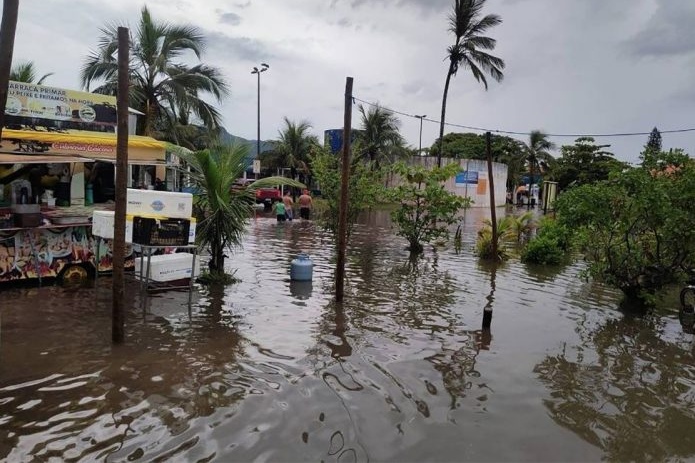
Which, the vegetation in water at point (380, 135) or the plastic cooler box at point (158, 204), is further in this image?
the vegetation in water at point (380, 135)

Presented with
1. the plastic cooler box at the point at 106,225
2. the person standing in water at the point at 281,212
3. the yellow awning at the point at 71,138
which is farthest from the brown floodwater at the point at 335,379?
the person standing in water at the point at 281,212

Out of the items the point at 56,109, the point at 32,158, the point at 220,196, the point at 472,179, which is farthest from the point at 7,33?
the point at 472,179

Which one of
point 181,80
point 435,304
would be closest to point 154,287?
point 435,304

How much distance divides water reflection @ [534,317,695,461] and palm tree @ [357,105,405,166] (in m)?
34.6

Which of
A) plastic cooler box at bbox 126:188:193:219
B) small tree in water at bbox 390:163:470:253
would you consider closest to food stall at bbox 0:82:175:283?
plastic cooler box at bbox 126:188:193:219

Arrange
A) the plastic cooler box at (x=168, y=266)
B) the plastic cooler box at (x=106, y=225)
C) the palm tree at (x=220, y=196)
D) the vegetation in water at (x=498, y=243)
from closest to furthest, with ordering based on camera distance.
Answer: the plastic cooler box at (x=106, y=225) < the plastic cooler box at (x=168, y=266) < the palm tree at (x=220, y=196) < the vegetation in water at (x=498, y=243)

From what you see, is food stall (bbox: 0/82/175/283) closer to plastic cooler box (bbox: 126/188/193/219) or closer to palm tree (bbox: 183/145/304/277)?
palm tree (bbox: 183/145/304/277)

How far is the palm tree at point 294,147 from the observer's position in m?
43.9

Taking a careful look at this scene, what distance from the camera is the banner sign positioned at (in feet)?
34.3

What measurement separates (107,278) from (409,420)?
739 centimetres

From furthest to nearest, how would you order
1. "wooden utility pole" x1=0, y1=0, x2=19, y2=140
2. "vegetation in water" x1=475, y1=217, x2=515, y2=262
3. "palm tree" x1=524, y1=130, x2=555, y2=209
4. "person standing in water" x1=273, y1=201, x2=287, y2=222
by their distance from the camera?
"palm tree" x1=524, y1=130, x2=555, y2=209, "person standing in water" x1=273, y1=201, x2=287, y2=222, "vegetation in water" x1=475, y1=217, x2=515, y2=262, "wooden utility pole" x1=0, y1=0, x2=19, y2=140

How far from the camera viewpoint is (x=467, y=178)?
40.1m

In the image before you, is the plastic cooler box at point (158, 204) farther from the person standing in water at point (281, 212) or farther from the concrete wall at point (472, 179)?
the concrete wall at point (472, 179)

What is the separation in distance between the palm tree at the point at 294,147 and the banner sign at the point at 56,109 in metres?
31.6
